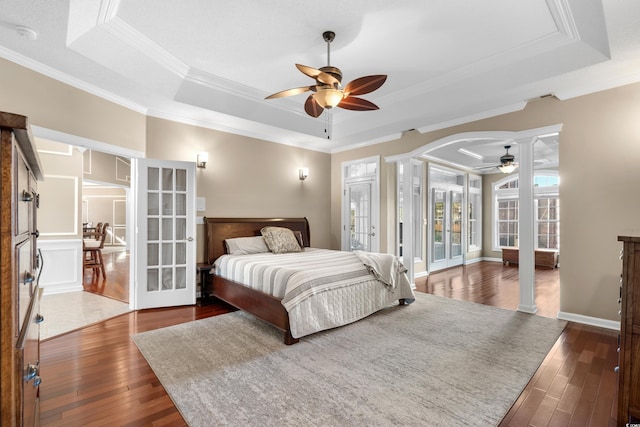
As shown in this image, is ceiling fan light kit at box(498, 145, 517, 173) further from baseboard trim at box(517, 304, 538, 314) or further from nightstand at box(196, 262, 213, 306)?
nightstand at box(196, 262, 213, 306)

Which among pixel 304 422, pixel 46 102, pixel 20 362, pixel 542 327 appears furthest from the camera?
pixel 542 327

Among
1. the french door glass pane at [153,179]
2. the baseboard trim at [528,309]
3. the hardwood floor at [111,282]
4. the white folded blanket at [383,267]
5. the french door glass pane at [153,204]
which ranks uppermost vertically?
the french door glass pane at [153,179]

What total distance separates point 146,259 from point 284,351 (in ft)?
7.93

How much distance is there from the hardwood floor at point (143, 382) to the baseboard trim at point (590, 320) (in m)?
0.12

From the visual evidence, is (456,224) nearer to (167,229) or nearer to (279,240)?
(279,240)

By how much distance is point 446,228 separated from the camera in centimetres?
738

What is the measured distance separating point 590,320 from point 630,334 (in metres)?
2.24

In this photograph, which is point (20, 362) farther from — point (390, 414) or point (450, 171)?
point (450, 171)

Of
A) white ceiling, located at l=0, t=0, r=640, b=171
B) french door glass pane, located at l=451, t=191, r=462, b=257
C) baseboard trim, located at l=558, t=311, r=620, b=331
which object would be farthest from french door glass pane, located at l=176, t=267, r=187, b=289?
french door glass pane, located at l=451, t=191, r=462, b=257

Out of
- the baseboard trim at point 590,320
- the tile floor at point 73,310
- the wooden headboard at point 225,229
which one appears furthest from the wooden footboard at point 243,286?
the baseboard trim at point 590,320

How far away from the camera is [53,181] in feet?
17.1

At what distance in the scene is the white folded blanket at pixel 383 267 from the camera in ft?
12.6

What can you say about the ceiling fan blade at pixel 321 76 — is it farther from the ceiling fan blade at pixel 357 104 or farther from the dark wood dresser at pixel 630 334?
the dark wood dresser at pixel 630 334

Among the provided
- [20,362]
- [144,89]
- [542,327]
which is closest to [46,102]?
[144,89]
